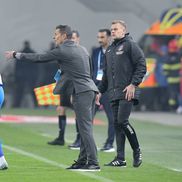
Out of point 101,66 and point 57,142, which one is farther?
point 57,142

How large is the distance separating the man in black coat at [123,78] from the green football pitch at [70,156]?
40cm

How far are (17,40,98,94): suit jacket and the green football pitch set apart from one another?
1.06 m

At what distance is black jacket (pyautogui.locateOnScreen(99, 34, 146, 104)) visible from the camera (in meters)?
12.3

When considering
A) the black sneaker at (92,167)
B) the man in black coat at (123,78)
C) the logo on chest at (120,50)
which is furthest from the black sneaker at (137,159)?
the logo on chest at (120,50)

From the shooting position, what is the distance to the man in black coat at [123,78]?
12.3 m

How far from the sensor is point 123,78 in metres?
12.4

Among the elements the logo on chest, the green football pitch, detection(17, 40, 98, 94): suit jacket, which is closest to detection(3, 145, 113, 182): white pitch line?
the green football pitch

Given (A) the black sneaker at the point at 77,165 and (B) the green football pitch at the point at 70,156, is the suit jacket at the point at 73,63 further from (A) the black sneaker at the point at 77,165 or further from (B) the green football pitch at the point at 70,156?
(B) the green football pitch at the point at 70,156

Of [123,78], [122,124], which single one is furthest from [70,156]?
Answer: [123,78]

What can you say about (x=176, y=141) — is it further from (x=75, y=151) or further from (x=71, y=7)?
(x=71, y=7)

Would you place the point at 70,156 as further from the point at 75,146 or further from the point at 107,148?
the point at 75,146

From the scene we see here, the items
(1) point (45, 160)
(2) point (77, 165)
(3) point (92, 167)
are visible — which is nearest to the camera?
(3) point (92, 167)

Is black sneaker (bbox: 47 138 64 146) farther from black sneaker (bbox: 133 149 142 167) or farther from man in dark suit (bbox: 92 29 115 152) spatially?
black sneaker (bbox: 133 149 142 167)

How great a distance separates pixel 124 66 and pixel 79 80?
0.79 metres
